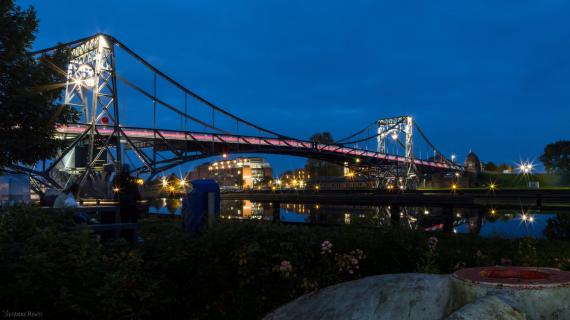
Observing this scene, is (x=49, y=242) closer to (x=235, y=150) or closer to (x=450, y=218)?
(x=450, y=218)

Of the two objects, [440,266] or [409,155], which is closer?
[440,266]

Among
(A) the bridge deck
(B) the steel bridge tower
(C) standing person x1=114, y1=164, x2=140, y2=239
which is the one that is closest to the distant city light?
(A) the bridge deck

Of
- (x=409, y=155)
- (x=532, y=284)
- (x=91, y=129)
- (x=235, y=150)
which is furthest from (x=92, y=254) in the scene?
(x=409, y=155)

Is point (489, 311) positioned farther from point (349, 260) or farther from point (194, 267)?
point (194, 267)

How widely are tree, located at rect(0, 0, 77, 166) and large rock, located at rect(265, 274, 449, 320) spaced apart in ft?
51.0

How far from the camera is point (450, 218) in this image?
1841cm

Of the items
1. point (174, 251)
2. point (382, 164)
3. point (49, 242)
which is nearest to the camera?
point (49, 242)

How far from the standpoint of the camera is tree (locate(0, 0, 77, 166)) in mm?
17000

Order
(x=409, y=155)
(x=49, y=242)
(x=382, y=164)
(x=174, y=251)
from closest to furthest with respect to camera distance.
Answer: (x=49, y=242) < (x=174, y=251) < (x=382, y=164) < (x=409, y=155)

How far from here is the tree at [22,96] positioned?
55.8 ft

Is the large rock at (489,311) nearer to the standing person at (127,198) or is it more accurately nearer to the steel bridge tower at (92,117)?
the standing person at (127,198)

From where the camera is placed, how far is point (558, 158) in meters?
108

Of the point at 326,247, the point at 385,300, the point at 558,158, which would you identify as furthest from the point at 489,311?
the point at 558,158

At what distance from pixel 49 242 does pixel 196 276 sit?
2065 mm
